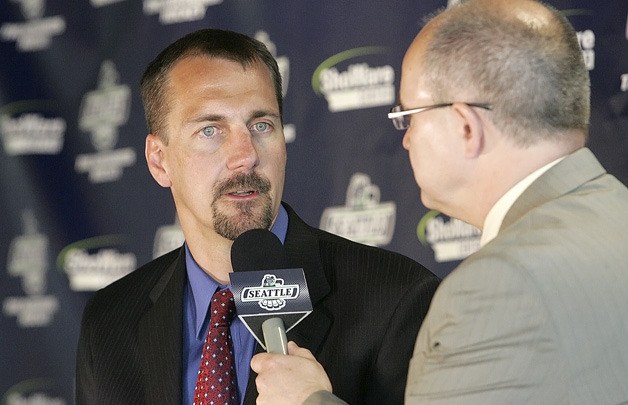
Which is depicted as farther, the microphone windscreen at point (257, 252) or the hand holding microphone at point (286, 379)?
the microphone windscreen at point (257, 252)

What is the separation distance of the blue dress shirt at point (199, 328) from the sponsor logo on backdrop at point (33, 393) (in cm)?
262

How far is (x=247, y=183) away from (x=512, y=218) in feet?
2.81

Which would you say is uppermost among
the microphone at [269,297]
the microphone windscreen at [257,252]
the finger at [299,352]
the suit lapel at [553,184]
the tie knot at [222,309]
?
the suit lapel at [553,184]

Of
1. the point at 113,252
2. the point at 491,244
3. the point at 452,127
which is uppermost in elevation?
the point at 452,127

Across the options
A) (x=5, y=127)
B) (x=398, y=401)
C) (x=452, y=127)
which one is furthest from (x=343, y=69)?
(x=452, y=127)

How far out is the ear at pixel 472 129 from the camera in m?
1.90

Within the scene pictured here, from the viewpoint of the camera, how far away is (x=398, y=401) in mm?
2404

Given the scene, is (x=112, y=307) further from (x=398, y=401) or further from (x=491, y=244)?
(x=491, y=244)

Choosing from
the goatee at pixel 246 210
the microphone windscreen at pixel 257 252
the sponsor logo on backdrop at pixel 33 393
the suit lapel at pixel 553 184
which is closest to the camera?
the suit lapel at pixel 553 184

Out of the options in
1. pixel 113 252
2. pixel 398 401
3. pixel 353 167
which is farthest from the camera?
pixel 113 252

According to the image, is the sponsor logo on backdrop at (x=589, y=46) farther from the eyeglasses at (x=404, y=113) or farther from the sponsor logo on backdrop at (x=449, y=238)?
the eyeglasses at (x=404, y=113)

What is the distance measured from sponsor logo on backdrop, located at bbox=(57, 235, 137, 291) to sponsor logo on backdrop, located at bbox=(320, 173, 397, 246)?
102 centimetres

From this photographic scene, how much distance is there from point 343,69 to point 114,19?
1202mm

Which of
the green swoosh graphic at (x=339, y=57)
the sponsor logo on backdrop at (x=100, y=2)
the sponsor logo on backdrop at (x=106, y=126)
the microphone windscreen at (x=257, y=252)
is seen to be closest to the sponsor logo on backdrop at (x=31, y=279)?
the sponsor logo on backdrop at (x=106, y=126)
